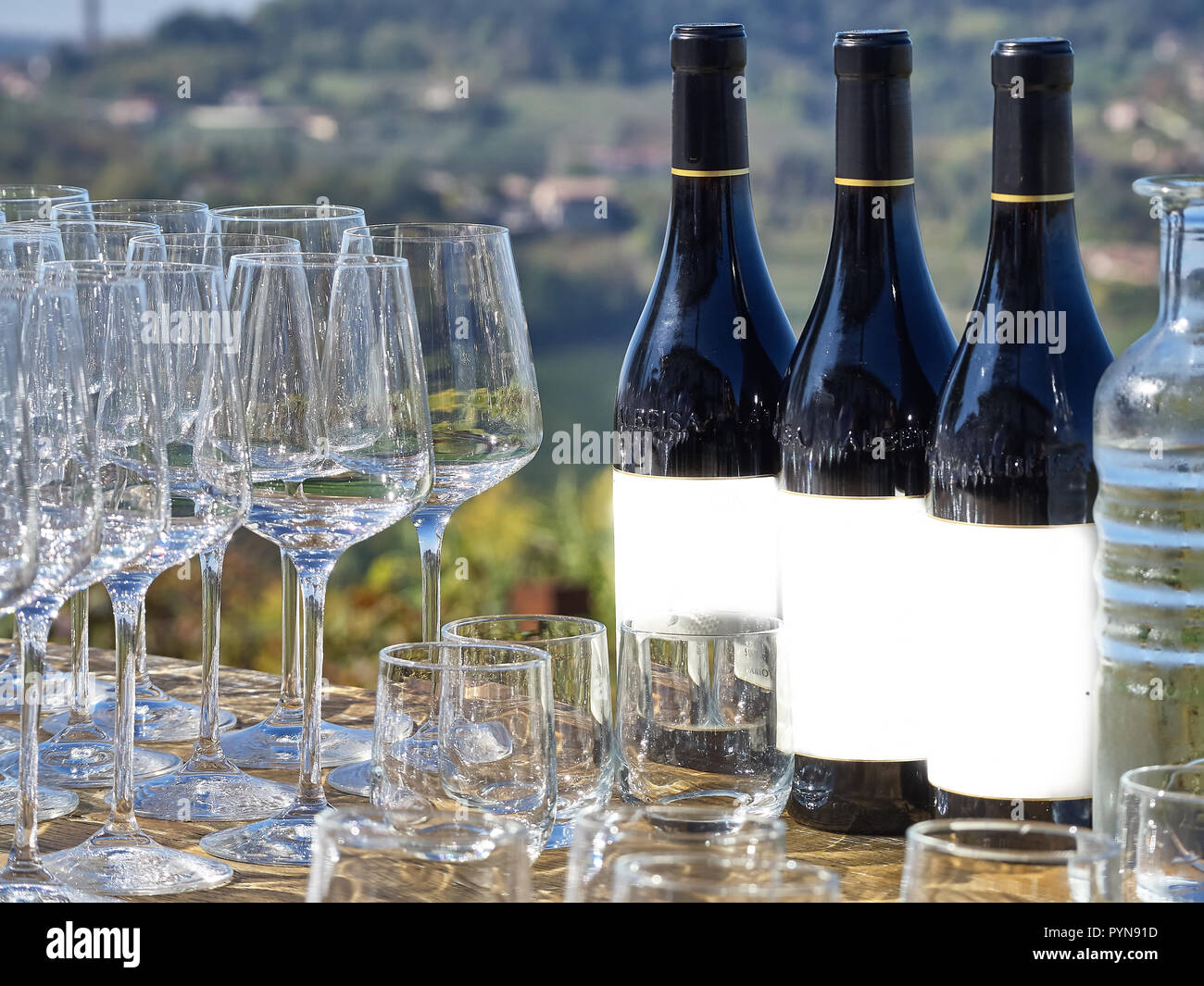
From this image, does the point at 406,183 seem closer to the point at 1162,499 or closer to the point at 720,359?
the point at 720,359

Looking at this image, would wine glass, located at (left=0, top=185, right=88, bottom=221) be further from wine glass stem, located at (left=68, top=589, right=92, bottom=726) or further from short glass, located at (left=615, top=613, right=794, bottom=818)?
short glass, located at (left=615, top=613, right=794, bottom=818)

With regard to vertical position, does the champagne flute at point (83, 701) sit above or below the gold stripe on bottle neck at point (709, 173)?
below

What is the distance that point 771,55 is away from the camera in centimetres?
342

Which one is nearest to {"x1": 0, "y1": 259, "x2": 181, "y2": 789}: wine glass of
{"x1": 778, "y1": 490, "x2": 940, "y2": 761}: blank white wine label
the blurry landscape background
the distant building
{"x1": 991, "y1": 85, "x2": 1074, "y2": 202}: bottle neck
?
{"x1": 778, "y1": 490, "x2": 940, "y2": 761}: blank white wine label

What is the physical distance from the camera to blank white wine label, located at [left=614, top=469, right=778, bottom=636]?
1091mm

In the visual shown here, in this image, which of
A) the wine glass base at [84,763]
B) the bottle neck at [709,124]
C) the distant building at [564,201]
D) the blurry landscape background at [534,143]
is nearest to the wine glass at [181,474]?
the wine glass base at [84,763]

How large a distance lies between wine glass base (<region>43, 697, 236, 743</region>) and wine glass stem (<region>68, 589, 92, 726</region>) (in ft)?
0.06

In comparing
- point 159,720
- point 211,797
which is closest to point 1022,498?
point 211,797

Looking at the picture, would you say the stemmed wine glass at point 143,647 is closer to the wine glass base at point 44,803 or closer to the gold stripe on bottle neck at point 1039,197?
the wine glass base at point 44,803

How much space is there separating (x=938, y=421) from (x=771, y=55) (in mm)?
2544

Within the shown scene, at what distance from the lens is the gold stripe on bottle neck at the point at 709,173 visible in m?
1.16

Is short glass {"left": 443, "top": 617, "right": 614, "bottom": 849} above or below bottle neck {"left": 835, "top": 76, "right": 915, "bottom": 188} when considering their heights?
below

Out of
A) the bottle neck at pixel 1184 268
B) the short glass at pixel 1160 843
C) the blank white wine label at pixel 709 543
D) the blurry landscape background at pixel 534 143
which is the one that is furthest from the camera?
the blurry landscape background at pixel 534 143
